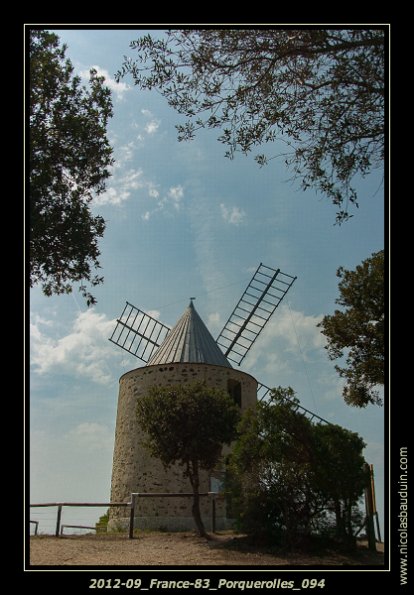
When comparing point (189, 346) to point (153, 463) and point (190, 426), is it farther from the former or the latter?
point (190, 426)

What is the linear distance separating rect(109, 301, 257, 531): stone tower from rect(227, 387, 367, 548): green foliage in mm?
4208

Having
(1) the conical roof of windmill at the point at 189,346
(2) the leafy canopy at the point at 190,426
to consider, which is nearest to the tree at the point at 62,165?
(2) the leafy canopy at the point at 190,426

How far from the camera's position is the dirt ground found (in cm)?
773

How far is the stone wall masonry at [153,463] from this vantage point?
13695 mm

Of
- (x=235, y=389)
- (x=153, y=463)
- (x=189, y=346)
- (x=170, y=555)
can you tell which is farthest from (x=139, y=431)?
(x=170, y=555)

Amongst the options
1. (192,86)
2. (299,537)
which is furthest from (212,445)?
(192,86)

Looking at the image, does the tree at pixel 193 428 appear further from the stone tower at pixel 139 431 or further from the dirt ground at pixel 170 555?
the stone tower at pixel 139 431

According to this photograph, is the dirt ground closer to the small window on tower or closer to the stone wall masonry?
the stone wall masonry

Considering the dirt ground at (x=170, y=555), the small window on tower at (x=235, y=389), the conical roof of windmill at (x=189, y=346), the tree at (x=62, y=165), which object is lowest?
the dirt ground at (x=170, y=555)

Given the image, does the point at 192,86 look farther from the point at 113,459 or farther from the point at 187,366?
the point at 113,459

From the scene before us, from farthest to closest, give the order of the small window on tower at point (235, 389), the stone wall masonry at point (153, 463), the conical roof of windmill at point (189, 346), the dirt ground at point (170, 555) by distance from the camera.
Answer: the conical roof of windmill at point (189, 346) → the small window on tower at point (235, 389) → the stone wall masonry at point (153, 463) → the dirt ground at point (170, 555)

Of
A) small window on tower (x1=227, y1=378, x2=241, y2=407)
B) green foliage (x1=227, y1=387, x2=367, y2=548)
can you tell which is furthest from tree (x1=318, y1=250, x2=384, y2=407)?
small window on tower (x1=227, y1=378, x2=241, y2=407)
